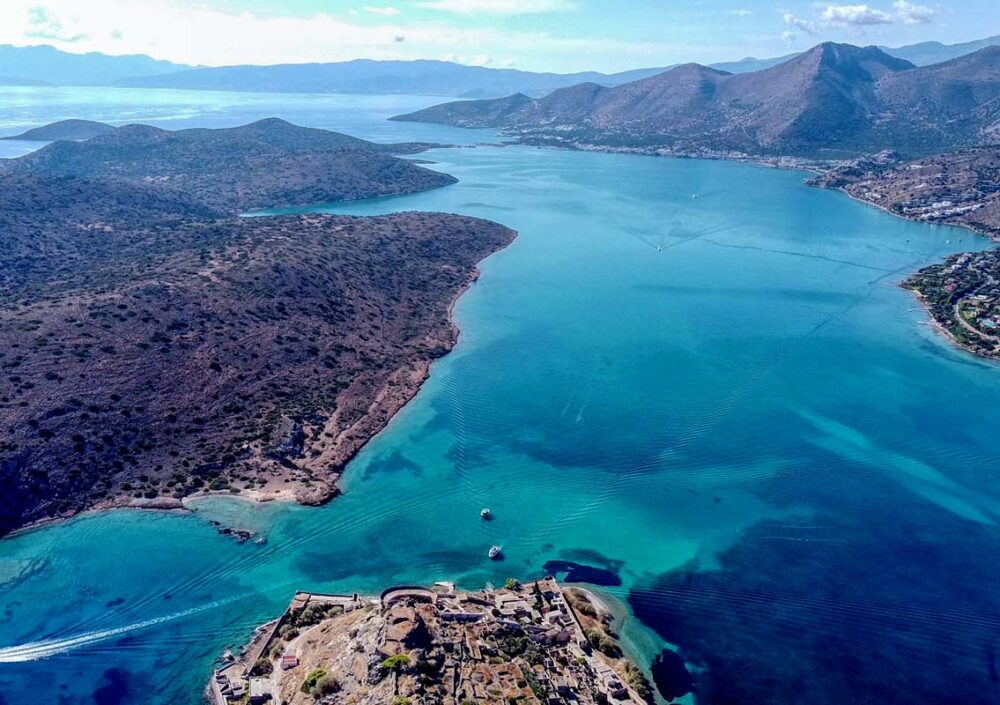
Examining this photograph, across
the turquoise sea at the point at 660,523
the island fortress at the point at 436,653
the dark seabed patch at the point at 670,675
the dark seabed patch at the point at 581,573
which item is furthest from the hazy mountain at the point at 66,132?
the dark seabed patch at the point at 670,675

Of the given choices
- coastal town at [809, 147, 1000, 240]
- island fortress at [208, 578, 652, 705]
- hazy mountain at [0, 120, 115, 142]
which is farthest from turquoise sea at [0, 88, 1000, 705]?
hazy mountain at [0, 120, 115, 142]

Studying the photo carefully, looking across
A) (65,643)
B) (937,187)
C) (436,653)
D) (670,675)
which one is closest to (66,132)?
(65,643)

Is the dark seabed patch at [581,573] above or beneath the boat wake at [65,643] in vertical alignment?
above

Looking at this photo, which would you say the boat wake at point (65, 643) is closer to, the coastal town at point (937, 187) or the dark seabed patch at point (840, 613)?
the dark seabed patch at point (840, 613)

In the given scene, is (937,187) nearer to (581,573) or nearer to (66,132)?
(581,573)

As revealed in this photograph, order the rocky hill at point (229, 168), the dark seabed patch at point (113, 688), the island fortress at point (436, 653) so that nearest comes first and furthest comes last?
the island fortress at point (436, 653) < the dark seabed patch at point (113, 688) < the rocky hill at point (229, 168)

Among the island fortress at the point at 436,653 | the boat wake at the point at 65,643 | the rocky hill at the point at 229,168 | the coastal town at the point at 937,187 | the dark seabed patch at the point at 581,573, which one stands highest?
the coastal town at the point at 937,187

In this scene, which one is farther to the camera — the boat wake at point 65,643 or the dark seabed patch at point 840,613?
the boat wake at point 65,643
